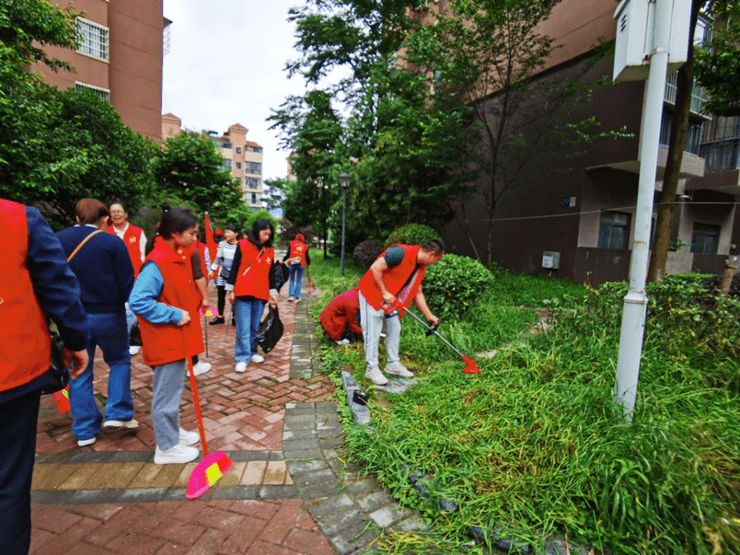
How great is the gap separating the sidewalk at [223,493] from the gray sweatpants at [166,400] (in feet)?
0.69

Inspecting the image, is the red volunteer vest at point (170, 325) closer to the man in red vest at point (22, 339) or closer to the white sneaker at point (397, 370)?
the man in red vest at point (22, 339)

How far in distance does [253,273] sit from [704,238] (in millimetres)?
16837

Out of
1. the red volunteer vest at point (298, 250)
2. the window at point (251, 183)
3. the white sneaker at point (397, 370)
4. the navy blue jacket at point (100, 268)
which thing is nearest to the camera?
the navy blue jacket at point (100, 268)

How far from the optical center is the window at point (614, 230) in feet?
37.0

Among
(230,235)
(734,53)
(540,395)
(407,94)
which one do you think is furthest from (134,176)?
(734,53)

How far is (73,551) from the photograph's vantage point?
1.95 metres

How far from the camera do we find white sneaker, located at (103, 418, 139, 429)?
3014 mm

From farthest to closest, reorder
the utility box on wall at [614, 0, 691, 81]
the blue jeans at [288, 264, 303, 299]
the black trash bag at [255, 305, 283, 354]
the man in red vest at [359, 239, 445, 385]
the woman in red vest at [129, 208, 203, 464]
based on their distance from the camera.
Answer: the blue jeans at [288, 264, 303, 299] < the black trash bag at [255, 305, 283, 354] < the man in red vest at [359, 239, 445, 385] < the woman in red vest at [129, 208, 203, 464] < the utility box on wall at [614, 0, 691, 81]

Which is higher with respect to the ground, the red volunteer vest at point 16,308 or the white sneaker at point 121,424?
the red volunteer vest at point 16,308

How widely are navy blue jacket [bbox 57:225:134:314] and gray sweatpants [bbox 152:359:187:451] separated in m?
0.73

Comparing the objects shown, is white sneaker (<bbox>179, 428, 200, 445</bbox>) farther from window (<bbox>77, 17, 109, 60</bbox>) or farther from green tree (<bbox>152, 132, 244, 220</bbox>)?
window (<bbox>77, 17, 109, 60</bbox>)

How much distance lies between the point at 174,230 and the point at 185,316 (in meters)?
0.61

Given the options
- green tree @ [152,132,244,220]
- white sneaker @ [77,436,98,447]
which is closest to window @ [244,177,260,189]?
green tree @ [152,132,244,220]

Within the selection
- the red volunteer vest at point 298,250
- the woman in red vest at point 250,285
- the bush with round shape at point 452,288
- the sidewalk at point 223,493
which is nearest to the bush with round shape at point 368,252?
the red volunteer vest at point 298,250
